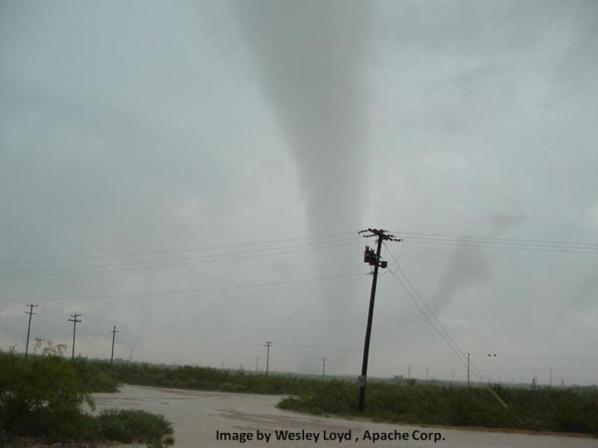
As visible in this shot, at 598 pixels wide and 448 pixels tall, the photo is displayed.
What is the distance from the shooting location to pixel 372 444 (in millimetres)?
19094

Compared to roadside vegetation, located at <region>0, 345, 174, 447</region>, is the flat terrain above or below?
below

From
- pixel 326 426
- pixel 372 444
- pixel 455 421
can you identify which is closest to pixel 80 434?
pixel 372 444

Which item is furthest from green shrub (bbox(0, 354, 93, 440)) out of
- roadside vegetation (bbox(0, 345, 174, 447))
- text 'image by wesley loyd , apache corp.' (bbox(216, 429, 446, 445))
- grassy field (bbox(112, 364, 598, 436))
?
grassy field (bbox(112, 364, 598, 436))

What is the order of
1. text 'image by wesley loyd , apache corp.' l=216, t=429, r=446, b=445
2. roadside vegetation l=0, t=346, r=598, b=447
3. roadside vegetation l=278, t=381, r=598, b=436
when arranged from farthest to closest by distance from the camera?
roadside vegetation l=278, t=381, r=598, b=436 → text 'image by wesley loyd , apache corp.' l=216, t=429, r=446, b=445 → roadside vegetation l=0, t=346, r=598, b=447

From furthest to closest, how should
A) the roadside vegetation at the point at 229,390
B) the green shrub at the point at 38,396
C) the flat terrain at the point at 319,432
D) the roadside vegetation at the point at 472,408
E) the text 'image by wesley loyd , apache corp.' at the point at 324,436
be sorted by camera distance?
1. the roadside vegetation at the point at 472,408
2. the text 'image by wesley loyd , apache corp.' at the point at 324,436
3. the flat terrain at the point at 319,432
4. the roadside vegetation at the point at 229,390
5. the green shrub at the point at 38,396

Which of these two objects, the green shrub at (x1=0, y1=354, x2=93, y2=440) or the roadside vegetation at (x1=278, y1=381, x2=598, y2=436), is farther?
the roadside vegetation at (x1=278, y1=381, x2=598, y2=436)

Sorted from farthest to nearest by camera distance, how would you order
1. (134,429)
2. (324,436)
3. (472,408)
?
(472,408)
(324,436)
(134,429)

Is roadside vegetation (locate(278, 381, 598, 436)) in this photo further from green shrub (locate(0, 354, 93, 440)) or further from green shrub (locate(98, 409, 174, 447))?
green shrub (locate(0, 354, 93, 440))

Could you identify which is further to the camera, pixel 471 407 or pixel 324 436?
pixel 471 407

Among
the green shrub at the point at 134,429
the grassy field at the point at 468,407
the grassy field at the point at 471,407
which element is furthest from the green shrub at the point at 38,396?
the grassy field at the point at 471,407

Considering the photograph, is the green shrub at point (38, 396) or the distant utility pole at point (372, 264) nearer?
the green shrub at point (38, 396)

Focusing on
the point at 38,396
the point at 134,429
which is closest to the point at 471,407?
the point at 134,429

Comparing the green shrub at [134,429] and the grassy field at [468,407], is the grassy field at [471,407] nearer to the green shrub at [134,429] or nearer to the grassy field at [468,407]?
the grassy field at [468,407]

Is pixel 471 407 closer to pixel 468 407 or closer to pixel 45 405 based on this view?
pixel 468 407
